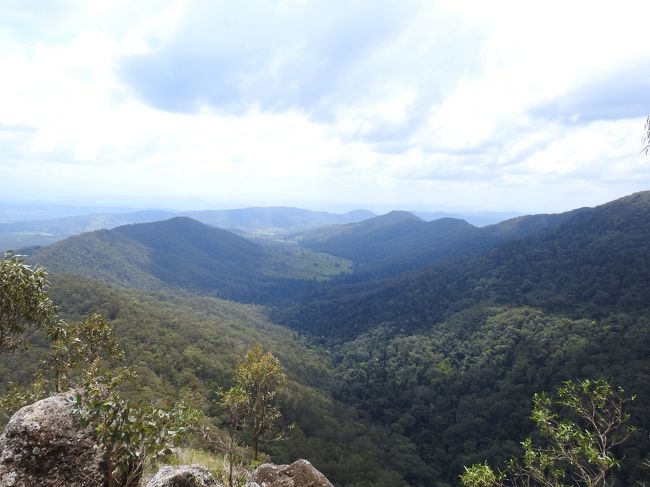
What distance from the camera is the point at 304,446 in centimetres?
7625

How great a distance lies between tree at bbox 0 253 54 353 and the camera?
14305mm

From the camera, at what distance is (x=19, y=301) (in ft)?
48.5

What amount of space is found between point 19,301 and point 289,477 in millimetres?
12237

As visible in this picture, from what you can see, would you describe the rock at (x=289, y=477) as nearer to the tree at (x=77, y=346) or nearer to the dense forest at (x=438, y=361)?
the tree at (x=77, y=346)

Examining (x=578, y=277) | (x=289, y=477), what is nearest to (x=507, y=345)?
(x=578, y=277)

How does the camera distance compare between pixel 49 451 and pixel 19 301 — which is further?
pixel 19 301

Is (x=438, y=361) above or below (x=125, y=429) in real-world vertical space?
below

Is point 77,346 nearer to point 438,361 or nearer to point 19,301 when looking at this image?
point 19,301

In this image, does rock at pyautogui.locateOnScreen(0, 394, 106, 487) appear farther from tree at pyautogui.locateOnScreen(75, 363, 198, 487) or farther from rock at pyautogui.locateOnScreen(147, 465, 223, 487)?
rock at pyautogui.locateOnScreen(147, 465, 223, 487)

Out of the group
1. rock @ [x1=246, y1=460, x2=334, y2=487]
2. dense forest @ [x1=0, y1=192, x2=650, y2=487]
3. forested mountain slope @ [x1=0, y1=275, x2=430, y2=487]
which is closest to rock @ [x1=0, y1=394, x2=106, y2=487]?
rock @ [x1=246, y1=460, x2=334, y2=487]

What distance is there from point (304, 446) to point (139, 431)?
77.5 metres

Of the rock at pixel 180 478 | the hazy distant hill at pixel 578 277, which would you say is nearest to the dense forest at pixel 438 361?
the hazy distant hill at pixel 578 277

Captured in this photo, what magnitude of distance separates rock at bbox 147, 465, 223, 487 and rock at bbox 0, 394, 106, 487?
4.35 ft

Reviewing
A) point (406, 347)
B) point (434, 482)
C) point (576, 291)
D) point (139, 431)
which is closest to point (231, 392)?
point (139, 431)
